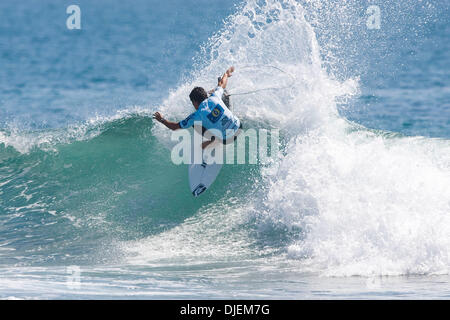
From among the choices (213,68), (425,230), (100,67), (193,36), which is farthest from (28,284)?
(193,36)

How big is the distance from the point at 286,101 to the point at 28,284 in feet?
21.0

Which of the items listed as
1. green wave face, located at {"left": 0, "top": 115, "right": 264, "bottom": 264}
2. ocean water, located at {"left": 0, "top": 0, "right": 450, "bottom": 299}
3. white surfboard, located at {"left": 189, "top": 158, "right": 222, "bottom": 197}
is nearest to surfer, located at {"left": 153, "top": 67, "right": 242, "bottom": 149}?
white surfboard, located at {"left": 189, "top": 158, "right": 222, "bottom": 197}

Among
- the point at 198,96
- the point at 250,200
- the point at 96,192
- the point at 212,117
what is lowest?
the point at 250,200

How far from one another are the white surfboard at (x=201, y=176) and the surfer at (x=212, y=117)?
0.63 metres

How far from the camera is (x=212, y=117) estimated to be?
1009 cm

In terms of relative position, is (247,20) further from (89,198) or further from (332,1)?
(89,198)

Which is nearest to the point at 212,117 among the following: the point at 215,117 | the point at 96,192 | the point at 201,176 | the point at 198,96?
the point at 215,117

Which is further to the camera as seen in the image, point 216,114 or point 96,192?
point 96,192

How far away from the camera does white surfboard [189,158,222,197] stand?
36.3 ft

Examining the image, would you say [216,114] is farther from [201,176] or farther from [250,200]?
[250,200]

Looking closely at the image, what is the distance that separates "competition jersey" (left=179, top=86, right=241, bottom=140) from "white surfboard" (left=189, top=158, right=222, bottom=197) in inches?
32.3

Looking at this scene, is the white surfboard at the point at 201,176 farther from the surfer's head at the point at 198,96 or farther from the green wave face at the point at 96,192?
the surfer's head at the point at 198,96

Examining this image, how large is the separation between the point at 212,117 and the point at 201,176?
129 cm

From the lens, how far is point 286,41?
533 inches
